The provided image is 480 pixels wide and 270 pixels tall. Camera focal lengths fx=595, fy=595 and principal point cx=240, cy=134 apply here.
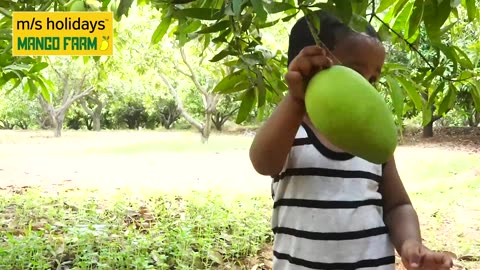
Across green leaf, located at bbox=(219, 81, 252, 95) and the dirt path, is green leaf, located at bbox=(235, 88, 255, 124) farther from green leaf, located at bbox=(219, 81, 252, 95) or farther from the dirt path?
the dirt path

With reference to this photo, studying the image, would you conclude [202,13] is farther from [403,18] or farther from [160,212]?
[160,212]

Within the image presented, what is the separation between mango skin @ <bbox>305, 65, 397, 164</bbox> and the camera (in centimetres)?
55

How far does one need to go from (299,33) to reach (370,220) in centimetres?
33

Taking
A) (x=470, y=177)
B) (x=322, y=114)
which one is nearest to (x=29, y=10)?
(x=322, y=114)

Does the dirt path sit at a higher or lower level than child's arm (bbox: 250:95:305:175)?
lower

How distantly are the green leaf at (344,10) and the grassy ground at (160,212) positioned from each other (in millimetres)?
1669

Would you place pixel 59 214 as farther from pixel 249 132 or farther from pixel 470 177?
pixel 249 132

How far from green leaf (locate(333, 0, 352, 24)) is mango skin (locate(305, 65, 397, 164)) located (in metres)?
0.20

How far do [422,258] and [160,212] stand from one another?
2380 millimetres

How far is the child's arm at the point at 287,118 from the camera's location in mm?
619

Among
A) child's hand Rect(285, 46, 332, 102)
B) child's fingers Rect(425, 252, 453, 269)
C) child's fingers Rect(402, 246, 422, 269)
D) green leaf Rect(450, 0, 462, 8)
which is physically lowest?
child's fingers Rect(402, 246, 422, 269)

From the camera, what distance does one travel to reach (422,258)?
0.90 metres

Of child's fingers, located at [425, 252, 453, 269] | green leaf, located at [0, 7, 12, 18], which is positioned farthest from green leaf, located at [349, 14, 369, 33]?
green leaf, located at [0, 7, 12, 18]

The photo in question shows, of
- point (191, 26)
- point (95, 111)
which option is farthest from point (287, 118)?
point (95, 111)
